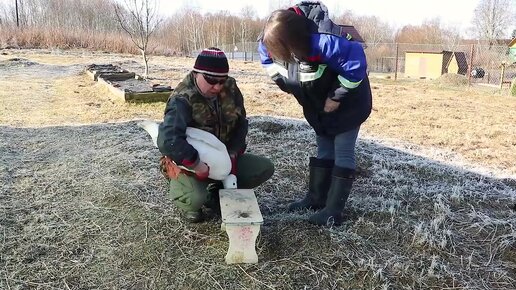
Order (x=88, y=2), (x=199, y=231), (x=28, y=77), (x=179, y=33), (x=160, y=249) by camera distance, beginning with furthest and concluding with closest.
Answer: (x=88, y=2) → (x=179, y=33) → (x=28, y=77) → (x=199, y=231) → (x=160, y=249)

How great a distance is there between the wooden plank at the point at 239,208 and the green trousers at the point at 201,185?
17cm

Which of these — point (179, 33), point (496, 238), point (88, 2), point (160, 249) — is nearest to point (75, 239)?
point (160, 249)

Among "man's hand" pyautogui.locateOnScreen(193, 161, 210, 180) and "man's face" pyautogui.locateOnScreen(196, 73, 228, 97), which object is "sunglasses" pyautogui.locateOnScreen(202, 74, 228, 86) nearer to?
"man's face" pyautogui.locateOnScreen(196, 73, 228, 97)

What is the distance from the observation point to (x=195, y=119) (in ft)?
8.00

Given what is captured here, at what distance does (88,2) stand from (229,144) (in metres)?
46.2

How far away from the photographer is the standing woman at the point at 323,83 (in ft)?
7.06

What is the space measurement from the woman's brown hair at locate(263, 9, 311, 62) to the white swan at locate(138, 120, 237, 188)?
1.82ft

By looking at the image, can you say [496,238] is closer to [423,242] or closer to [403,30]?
[423,242]

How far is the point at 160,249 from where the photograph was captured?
7.55ft

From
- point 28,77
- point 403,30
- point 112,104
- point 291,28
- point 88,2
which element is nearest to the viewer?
point 291,28

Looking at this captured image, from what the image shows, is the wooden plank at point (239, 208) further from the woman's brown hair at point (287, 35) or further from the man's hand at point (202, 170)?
the woman's brown hair at point (287, 35)

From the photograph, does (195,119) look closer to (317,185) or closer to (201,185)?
(201,185)

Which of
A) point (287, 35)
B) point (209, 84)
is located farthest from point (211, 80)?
point (287, 35)

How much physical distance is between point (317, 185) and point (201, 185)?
71 centimetres
